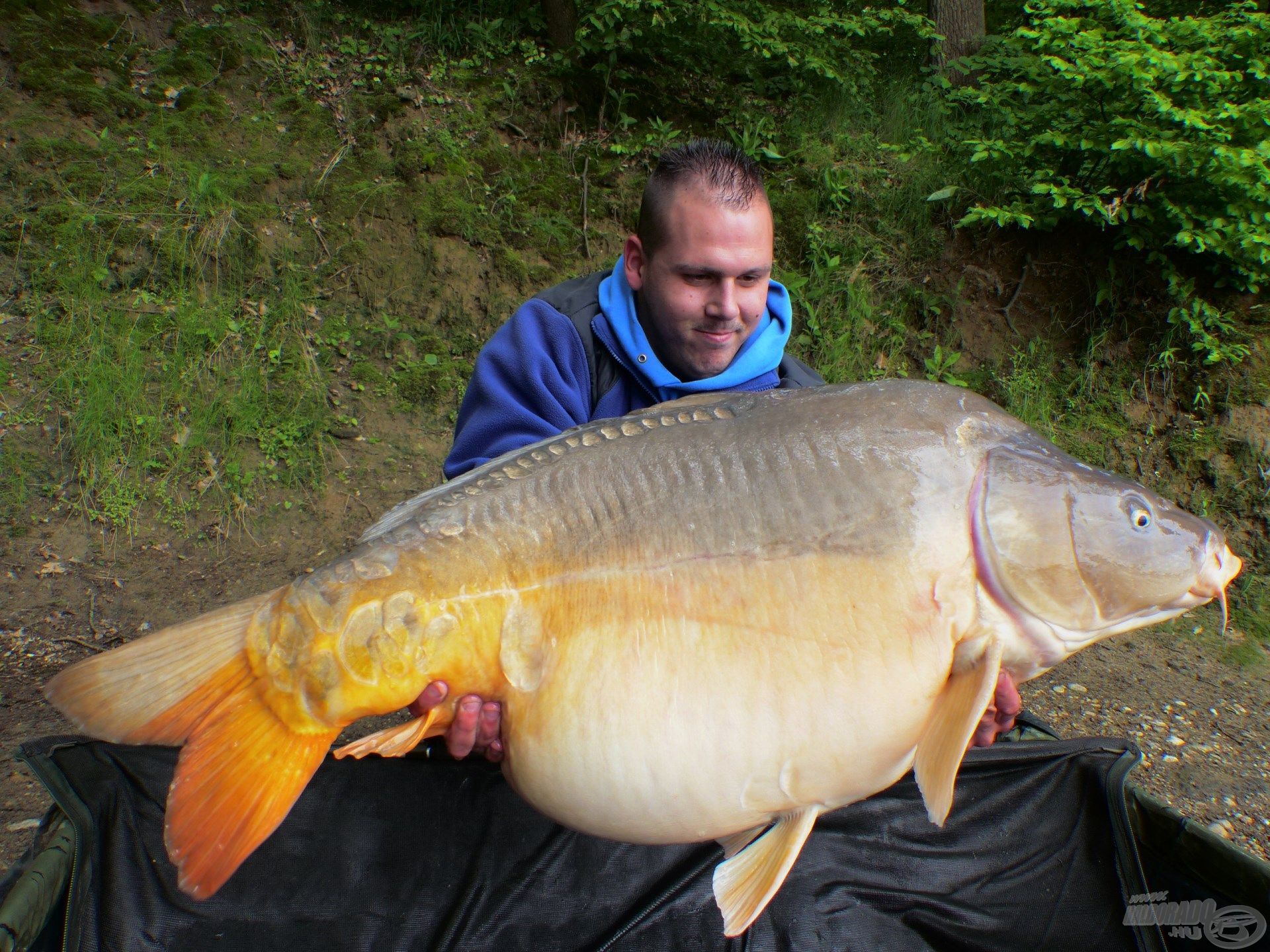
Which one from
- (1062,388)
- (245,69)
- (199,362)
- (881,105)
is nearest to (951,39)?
(881,105)

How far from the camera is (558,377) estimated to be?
176cm

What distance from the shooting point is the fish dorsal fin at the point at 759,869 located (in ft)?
3.35

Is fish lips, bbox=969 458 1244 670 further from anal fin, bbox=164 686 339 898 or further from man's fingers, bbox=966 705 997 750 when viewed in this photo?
anal fin, bbox=164 686 339 898

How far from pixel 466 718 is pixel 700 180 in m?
1.14

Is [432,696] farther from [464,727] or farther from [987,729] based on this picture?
[987,729]

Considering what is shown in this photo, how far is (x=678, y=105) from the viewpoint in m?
3.92

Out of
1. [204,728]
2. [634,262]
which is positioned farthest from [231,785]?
[634,262]

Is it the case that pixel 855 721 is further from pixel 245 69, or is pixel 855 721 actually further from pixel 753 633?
pixel 245 69

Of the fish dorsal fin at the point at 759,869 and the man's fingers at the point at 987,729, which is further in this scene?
the man's fingers at the point at 987,729

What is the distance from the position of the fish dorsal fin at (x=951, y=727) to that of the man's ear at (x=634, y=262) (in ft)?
3.65

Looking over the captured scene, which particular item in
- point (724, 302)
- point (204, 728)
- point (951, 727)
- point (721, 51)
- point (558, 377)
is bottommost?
point (951, 727)

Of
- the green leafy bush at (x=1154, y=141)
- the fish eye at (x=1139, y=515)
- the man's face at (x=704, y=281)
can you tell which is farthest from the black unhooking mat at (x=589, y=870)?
the green leafy bush at (x=1154, y=141)

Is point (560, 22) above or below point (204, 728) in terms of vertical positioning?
above

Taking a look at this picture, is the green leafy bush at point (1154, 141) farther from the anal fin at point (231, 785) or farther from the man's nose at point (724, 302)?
the anal fin at point (231, 785)
